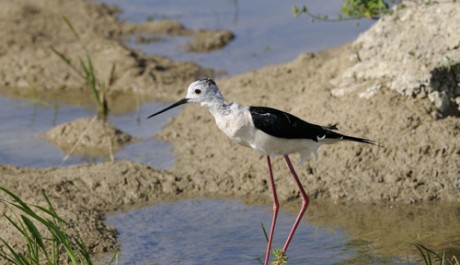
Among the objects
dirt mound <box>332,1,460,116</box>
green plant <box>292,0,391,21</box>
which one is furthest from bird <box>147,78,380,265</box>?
green plant <box>292,0,391,21</box>

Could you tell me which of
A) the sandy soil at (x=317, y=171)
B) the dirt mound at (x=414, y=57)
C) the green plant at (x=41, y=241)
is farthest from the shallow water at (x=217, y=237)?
the dirt mound at (x=414, y=57)

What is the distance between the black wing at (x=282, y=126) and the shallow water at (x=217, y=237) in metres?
0.74

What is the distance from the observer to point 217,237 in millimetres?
6477

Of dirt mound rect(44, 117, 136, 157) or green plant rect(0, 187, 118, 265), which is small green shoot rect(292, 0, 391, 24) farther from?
green plant rect(0, 187, 118, 265)

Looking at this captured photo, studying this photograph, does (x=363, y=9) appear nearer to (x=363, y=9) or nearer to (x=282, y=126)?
(x=363, y=9)

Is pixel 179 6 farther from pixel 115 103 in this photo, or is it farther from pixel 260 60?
pixel 115 103

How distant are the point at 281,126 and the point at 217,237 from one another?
111 centimetres

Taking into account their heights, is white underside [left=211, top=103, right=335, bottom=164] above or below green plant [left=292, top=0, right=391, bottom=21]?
below

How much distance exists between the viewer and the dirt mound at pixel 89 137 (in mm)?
8391

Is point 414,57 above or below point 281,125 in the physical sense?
above

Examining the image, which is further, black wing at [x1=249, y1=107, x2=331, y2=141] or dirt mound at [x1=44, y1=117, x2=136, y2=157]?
dirt mound at [x1=44, y1=117, x2=136, y2=157]

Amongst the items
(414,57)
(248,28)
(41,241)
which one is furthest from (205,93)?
(248,28)

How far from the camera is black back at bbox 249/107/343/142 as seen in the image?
5691 mm

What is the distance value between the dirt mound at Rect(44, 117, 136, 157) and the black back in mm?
2759
